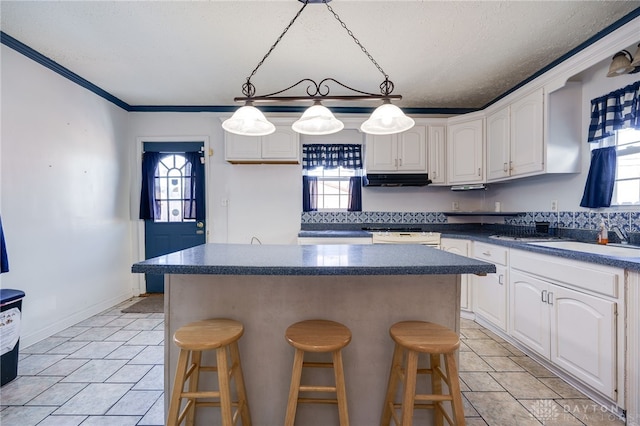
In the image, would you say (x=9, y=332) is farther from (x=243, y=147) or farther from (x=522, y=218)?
(x=522, y=218)

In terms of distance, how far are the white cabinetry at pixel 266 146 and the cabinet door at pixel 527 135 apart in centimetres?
234

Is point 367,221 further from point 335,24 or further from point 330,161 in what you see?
point 335,24

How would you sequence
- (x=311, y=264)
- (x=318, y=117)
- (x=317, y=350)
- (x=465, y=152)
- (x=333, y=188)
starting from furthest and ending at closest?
(x=333, y=188) → (x=465, y=152) → (x=318, y=117) → (x=311, y=264) → (x=317, y=350)

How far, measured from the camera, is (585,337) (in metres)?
1.74

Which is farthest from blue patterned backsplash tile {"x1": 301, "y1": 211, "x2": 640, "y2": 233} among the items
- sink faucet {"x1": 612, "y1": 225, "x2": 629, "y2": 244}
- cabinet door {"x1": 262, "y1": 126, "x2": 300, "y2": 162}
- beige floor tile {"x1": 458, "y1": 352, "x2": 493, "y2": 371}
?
beige floor tile {"x1": 458, "y1": 352, "x2": 493, "y2": 371}

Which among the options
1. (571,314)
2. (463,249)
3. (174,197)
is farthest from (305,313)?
(174,197)

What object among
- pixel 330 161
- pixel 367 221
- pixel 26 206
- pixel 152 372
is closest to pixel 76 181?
pixel 26 206

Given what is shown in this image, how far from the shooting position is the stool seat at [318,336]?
119 centimetres

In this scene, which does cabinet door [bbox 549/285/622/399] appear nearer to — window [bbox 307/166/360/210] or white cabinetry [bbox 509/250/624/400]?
white cabinetry [bbox 509/250/624/400]

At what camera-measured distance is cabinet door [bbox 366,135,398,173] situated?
11.5 ft

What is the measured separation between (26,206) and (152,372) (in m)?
1.86

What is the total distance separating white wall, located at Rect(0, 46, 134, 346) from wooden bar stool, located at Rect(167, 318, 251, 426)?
7.10 feet

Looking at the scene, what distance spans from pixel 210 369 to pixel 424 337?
1047 millimetres

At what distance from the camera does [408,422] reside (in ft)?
3.89
